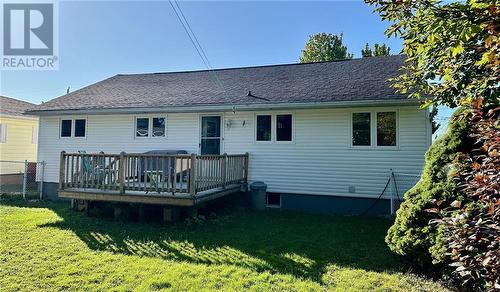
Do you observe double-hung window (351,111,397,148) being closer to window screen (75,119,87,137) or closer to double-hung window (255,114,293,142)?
double-hung window (255,114,293,142)

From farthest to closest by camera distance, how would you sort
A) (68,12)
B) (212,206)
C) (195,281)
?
(68,12) < (212,206) < (195,281)

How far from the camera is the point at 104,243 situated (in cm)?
583

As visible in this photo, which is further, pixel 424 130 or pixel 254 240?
pixel 424 130

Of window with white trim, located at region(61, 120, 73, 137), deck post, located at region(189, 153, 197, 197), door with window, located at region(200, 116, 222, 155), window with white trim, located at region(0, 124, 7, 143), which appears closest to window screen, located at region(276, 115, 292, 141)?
door with window, located at region(200, 116, 222, 155)

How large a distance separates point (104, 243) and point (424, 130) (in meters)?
8.16

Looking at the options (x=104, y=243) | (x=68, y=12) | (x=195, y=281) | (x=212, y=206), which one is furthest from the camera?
(x=68, y=12)

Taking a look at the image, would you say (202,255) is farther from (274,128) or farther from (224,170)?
(274,128)

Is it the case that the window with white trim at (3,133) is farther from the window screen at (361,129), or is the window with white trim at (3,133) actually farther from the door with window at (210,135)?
the window screen at (361,129)

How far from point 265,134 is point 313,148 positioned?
1.57 meters

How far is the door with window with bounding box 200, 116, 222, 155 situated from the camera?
34.1 ft

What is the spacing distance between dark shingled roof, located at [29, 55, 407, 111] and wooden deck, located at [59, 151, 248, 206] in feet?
9.86

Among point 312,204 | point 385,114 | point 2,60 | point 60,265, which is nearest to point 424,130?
point 385,114

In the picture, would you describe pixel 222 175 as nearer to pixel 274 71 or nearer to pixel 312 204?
pixel 312 204

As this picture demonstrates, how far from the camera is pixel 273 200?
9.92 metres
